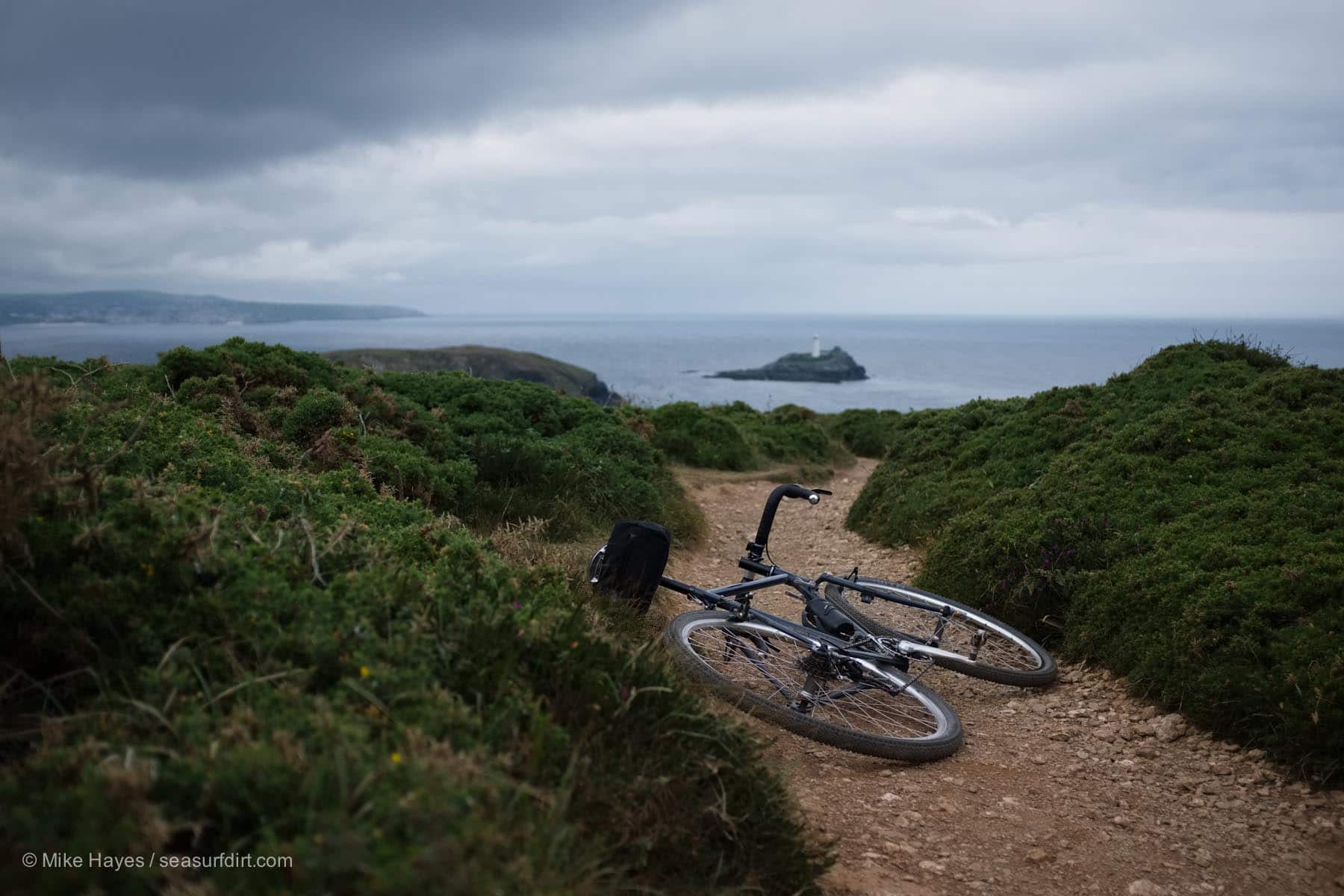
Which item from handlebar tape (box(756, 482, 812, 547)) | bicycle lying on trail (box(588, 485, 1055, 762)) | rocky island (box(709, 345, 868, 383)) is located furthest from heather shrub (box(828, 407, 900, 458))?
rocky island (box(709, 345, 868, 383))

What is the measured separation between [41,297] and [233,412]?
2656 inches

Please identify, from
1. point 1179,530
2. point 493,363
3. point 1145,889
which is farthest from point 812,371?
point 1145,889

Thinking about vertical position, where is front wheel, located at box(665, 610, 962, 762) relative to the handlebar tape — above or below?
below

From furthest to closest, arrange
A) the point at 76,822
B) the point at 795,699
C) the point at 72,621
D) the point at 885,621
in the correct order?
the point at 885,621 < the point at 795,699 < the point at 72,621 < the point at 76,822

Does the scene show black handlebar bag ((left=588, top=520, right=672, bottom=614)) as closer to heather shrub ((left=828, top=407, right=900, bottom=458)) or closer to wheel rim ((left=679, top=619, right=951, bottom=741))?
wheel rim ((left=679, top=619, right=951, bottom=741))

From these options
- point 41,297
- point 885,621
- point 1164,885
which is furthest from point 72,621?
point 41,297

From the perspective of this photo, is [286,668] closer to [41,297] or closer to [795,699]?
[795,699]

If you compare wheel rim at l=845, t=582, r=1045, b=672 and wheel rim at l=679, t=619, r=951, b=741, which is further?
wheel rim at l=845, t=582, r=1045, b=672

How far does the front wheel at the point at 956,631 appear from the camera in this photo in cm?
596

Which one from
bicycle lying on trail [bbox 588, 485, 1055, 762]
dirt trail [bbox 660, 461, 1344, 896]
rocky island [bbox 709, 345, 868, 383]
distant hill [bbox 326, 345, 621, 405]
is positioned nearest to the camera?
dirt trail [bbox 660, 461, 1344, 896]

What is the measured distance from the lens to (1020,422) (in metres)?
11.1

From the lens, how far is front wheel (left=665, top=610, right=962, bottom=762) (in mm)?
4805

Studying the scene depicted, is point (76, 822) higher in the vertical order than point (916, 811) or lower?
higher

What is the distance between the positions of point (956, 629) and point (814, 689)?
193 cm
